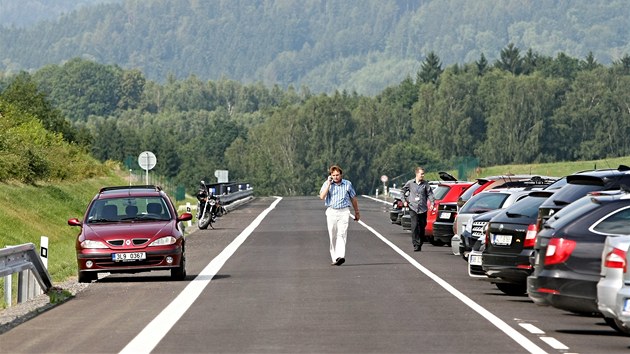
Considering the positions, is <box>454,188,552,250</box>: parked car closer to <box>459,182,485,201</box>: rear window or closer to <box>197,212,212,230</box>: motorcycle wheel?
<box>459,182,485,201</box>: rear window

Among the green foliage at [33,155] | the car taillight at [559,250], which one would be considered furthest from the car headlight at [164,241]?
the green foliage at [33,155]

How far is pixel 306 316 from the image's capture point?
1717cm

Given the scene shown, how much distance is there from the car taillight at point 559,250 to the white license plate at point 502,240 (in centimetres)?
445

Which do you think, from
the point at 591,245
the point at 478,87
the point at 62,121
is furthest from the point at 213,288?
the point at 478,87

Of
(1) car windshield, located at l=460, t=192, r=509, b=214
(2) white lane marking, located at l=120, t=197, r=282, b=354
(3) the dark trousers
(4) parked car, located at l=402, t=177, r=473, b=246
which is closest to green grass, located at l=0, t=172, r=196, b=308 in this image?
(2) white lane marking, located at l=120, t=197, r=282, b=354

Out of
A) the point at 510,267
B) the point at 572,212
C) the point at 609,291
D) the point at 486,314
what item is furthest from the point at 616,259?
the point at 510,267

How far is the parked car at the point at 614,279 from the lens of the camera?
13805 mm

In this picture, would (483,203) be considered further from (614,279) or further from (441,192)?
(614,279)

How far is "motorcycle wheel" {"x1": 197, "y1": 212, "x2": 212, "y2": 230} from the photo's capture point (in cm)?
4712

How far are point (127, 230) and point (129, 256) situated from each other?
57cm

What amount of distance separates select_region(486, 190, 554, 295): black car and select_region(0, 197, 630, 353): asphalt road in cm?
36

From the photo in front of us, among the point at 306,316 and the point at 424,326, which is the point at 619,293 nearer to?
the point at 424,326

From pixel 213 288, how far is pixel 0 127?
102ft

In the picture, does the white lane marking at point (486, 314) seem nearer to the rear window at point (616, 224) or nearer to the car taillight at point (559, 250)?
the car taillight at point (559, 250)
